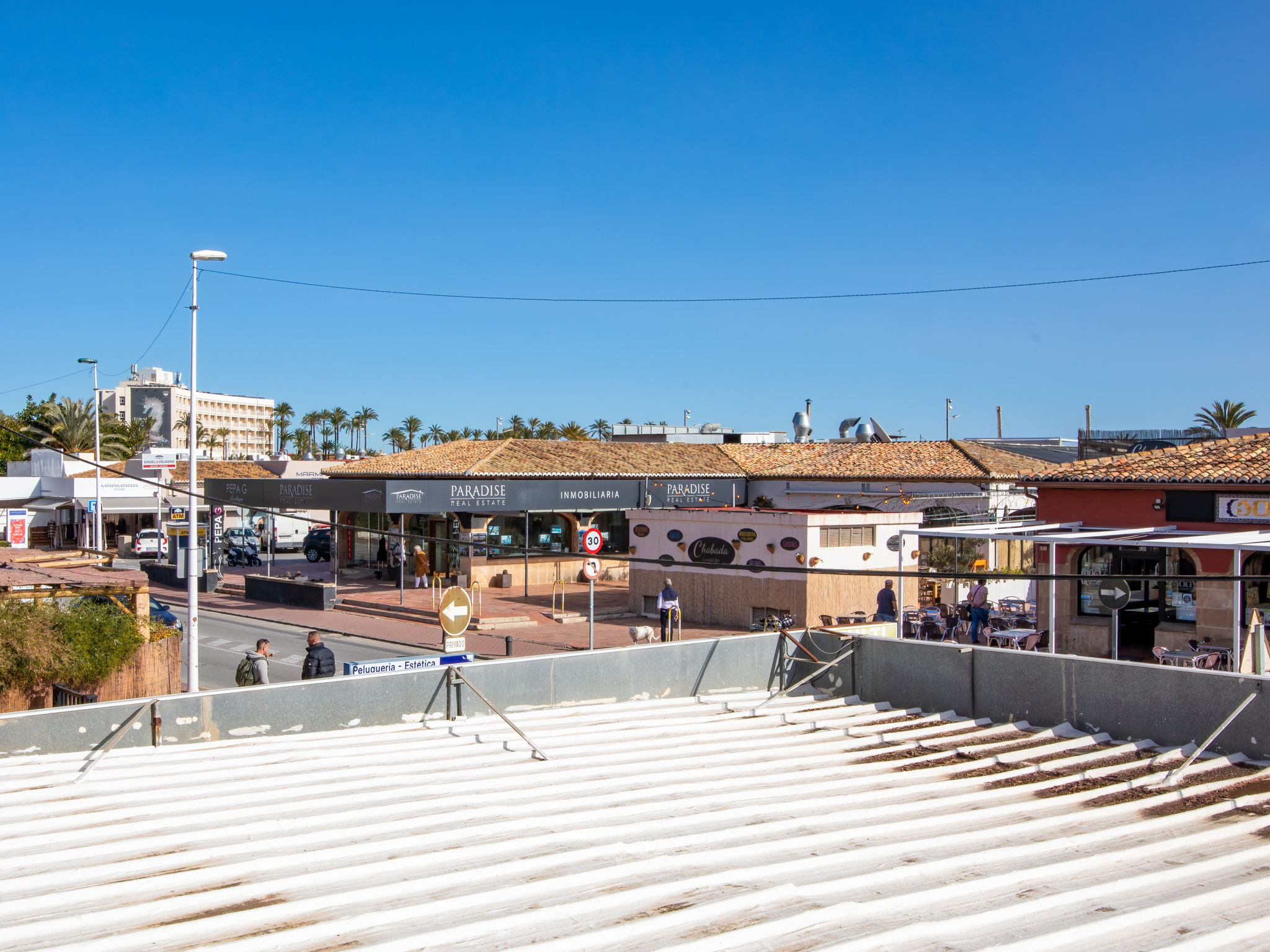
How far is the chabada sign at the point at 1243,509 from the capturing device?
17.8 metres

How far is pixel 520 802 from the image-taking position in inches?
271

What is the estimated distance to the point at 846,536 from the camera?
24.4 m

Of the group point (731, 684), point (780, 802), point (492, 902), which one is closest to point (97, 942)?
point (492, 902)

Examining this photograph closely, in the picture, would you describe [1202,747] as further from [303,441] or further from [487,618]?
[303,441]

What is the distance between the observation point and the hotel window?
24.1m

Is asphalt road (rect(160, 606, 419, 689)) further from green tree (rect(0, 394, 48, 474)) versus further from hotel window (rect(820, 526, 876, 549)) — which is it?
green tree (rect(0, 394, 48, 474))

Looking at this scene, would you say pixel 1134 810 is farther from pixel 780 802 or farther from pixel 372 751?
pixel 372 751

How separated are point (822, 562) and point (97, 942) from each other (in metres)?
20.6

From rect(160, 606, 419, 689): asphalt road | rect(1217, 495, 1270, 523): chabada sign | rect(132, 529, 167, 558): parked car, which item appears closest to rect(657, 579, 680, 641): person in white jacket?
rect(160, 606, 419, 689): asphalt road

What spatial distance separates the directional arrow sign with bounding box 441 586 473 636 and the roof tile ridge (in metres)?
22.5

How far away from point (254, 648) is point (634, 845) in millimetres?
19509

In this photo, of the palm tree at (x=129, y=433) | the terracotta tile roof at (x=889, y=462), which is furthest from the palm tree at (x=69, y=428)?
the terracotta tile roof at (x=889, y=462)

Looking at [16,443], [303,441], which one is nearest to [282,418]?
[303,441]

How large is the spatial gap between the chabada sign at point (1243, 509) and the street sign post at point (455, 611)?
46.6 feet
